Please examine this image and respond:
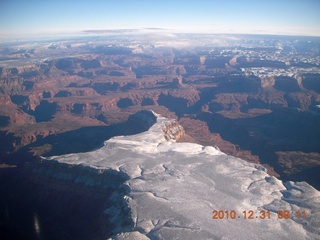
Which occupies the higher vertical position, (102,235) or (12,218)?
(102,235)

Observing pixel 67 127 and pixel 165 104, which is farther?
pixel 165 104

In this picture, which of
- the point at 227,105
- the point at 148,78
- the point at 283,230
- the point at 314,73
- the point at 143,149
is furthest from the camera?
the point at 148,78

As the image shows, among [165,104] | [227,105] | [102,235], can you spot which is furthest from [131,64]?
[102,235]

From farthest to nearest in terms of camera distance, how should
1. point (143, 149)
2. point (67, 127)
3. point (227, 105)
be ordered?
point (227, 105) → point (67, 127) → point (143, 149)

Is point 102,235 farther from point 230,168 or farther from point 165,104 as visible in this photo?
point 165,104
